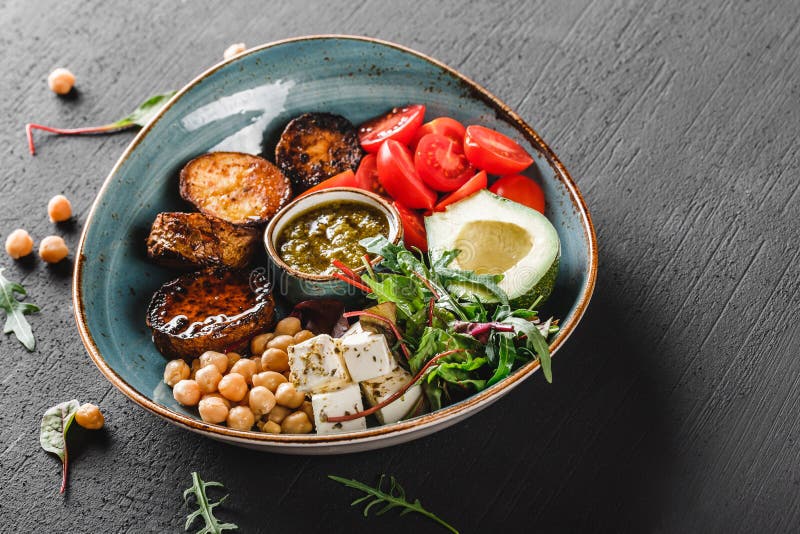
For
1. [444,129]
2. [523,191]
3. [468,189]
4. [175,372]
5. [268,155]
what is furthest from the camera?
[268,155]

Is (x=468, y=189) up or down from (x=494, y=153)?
down

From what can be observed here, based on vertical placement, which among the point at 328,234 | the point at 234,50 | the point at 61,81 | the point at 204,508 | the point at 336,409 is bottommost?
the point at 204,508

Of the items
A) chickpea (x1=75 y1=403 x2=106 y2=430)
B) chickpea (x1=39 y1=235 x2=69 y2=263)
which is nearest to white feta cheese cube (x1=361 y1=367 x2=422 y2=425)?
chickpea (x1=75 y1=403 x2=106 y2=430)

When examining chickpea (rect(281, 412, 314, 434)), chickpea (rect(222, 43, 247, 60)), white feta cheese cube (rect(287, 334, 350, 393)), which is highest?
chickpea (rect(222, 43, 247, 60))

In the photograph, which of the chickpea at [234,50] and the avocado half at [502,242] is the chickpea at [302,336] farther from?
the chickpea at [234,50]

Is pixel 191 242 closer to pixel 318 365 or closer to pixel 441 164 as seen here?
pixel 318 365

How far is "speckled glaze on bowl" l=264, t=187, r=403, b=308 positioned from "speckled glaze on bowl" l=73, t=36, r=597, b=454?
1.68ft

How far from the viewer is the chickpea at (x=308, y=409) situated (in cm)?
295

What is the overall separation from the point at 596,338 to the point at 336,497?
1284 millimetres

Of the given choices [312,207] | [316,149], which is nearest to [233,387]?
[312,207]

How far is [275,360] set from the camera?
3066 mm

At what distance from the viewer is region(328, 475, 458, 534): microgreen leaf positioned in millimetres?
2869

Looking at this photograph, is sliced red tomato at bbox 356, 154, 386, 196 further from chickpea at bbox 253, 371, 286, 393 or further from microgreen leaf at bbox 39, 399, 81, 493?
microgreen leaf at bbox 39, 399, 81, 493

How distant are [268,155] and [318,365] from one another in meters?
1.37
